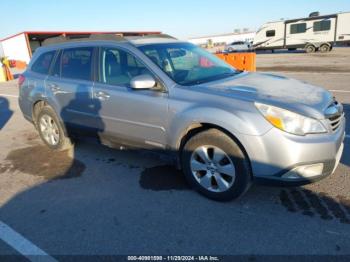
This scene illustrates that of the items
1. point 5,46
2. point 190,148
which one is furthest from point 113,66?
point 5,46

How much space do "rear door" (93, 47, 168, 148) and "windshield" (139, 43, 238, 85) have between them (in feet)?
0.78

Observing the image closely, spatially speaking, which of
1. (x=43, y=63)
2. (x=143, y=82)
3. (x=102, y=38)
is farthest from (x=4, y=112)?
(x=143, y=82)

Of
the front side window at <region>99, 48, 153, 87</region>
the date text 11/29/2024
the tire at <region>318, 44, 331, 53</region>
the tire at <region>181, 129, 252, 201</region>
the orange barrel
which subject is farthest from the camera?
the tire at <region>318, 44, 331, 53</region>

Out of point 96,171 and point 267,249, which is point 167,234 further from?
point 96,171

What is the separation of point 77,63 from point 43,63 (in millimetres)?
1055

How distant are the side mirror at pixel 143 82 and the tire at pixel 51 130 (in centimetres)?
212

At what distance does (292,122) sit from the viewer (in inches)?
115

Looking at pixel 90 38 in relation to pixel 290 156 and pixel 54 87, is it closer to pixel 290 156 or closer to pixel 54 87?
pixel 54 87

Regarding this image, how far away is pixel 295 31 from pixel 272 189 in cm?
2792

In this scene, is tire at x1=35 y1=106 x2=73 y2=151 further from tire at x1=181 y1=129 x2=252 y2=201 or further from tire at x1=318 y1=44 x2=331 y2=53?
tire at x1=318 y1=44 x2=331 y2=53

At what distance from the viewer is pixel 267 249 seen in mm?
2670

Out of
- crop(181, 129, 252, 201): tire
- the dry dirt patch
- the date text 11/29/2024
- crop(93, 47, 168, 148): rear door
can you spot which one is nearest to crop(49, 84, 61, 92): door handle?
crop(93, 47, 168, 148): rear door

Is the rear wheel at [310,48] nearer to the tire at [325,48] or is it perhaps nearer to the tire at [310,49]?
the tire at [310,49]

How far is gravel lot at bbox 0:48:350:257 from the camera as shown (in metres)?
2.78
